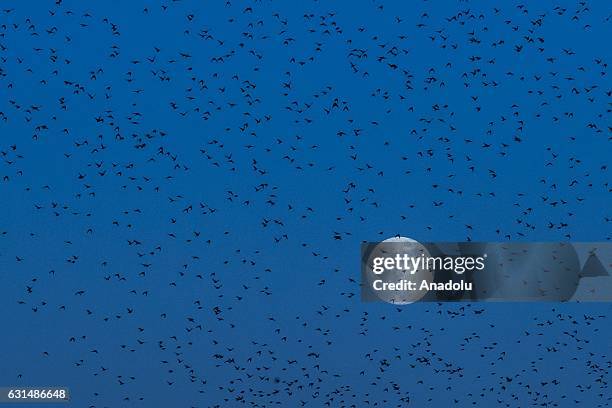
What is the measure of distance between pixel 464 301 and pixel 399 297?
23cm

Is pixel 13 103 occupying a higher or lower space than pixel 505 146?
higher

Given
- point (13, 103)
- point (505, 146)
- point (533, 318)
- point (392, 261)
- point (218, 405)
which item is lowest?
point (218, 405)

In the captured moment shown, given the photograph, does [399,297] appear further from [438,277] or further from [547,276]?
[547,276]

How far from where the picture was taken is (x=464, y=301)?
3.24 m

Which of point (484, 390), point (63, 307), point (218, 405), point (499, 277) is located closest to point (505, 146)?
point (499, 277)

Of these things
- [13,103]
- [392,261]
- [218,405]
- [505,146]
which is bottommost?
[218,405]

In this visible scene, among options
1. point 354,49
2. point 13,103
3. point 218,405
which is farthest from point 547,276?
point 13,103

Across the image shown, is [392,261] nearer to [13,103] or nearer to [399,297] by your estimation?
[399,297]

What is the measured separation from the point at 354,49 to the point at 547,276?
3.52 feet

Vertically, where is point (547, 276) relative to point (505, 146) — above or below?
below

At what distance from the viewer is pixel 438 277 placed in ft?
10.7
